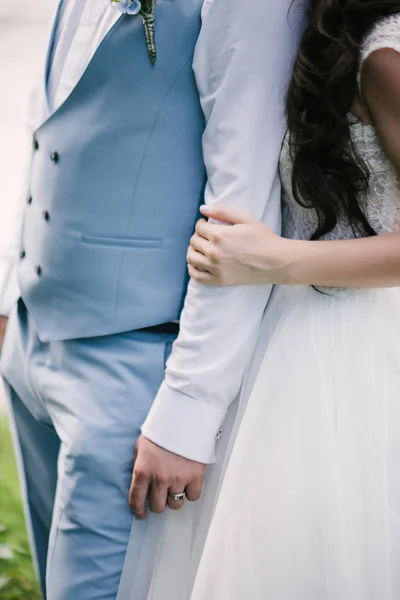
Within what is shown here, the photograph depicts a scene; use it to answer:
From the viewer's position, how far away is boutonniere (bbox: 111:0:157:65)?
904 millimetres

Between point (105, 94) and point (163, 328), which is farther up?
point (105, 94)

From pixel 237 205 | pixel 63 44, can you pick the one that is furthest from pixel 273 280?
pixel 63 44

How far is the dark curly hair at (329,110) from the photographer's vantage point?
91cm

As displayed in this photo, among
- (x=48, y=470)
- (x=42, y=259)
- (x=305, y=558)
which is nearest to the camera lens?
(x=305, y=558)

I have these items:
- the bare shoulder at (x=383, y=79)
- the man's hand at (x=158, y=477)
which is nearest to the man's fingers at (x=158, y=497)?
the man's hand at (x=158, y=477)

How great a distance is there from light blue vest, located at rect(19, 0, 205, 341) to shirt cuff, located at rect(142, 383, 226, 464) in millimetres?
131

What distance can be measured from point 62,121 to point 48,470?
0.59 meters

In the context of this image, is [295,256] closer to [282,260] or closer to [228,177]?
[282,260]

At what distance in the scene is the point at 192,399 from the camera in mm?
963

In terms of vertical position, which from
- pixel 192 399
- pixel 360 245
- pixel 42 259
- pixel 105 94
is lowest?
pixel 192 399

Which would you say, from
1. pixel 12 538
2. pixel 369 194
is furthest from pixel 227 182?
pixel 12 538

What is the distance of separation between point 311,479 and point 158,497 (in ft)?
0.71

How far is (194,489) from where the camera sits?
3.25 feet

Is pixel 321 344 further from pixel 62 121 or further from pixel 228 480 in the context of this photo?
pixel 62 121
